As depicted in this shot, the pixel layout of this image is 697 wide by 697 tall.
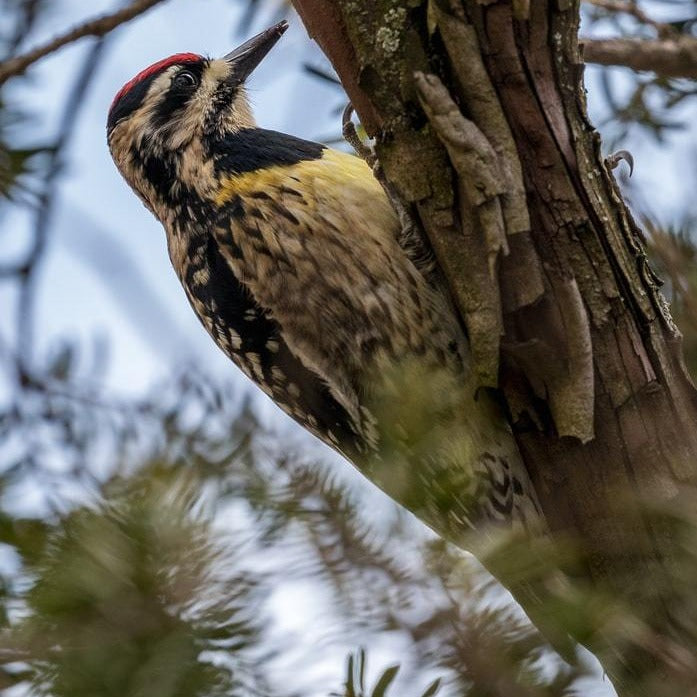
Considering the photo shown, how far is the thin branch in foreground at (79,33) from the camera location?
261cm

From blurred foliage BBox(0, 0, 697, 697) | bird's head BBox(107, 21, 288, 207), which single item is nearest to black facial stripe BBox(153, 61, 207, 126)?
bird's head BBox(107, 21, 288, 207)

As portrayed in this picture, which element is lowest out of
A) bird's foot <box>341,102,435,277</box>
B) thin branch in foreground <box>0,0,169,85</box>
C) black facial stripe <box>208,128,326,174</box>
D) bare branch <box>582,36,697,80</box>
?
bird's foot <box>341,102,435,277</box>

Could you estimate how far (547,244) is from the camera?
1967 millimetres

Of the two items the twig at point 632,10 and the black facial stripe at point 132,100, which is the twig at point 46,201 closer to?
the black facial stripe at point 132,100

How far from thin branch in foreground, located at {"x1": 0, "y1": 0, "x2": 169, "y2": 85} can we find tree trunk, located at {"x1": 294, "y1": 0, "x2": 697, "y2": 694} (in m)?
0.89

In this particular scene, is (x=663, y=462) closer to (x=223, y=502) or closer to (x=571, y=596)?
(x=571, y=596)

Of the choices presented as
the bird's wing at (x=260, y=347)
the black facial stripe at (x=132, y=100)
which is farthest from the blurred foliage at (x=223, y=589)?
the black facial stripe at (x=132, y=100)

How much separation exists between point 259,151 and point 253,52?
1.89ft

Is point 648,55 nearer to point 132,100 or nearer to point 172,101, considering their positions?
point 172,101

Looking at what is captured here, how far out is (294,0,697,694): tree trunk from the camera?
6.20 feet

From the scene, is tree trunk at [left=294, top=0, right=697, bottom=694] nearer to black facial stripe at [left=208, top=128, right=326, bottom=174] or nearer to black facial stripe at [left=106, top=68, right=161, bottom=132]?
black facial stripe at [left=208, top=128, right=326, bottom=174]

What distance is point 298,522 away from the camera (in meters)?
1.21

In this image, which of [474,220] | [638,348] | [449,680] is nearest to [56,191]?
[474,220]

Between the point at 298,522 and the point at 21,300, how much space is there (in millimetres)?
1755
